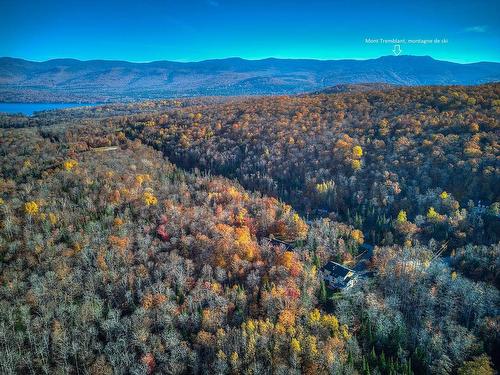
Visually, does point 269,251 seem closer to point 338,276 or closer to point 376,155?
point 338,276

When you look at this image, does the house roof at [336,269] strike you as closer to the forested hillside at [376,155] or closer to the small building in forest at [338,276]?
the small building in forest at [338,276]

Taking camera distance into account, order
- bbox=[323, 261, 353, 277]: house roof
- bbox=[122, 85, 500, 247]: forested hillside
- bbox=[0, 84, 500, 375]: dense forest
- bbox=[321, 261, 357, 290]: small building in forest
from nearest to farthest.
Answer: bbox=[0, 84, 500, 375]: dense forest → bbox=[321, 261, 357, 290]: small building in forest → bbox=[323, 261, 353, 277]: house roof → bbox=[122, 85, 500, 247]: forested hillside

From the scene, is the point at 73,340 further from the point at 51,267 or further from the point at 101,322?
the point at 51,267

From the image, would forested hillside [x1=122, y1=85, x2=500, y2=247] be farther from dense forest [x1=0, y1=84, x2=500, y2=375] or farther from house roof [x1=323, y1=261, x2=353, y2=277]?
house roof [x1=323, y1=261, x2=353, y2=277]

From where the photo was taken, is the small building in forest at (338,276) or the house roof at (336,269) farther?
the house roof at (336,269)

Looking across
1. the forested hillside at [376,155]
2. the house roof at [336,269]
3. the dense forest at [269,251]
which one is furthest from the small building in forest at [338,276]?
the forested hillside at [376,155]

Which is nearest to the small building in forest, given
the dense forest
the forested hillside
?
the dense forest

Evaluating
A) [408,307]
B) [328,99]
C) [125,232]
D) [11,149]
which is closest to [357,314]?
[408,307]

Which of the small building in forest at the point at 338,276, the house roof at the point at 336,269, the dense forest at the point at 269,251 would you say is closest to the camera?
the dense forest at the point at 269,251

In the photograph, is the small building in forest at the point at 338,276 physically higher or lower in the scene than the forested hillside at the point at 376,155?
lower

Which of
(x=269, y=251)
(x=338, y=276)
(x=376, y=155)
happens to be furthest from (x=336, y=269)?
(x=376, y=155)
